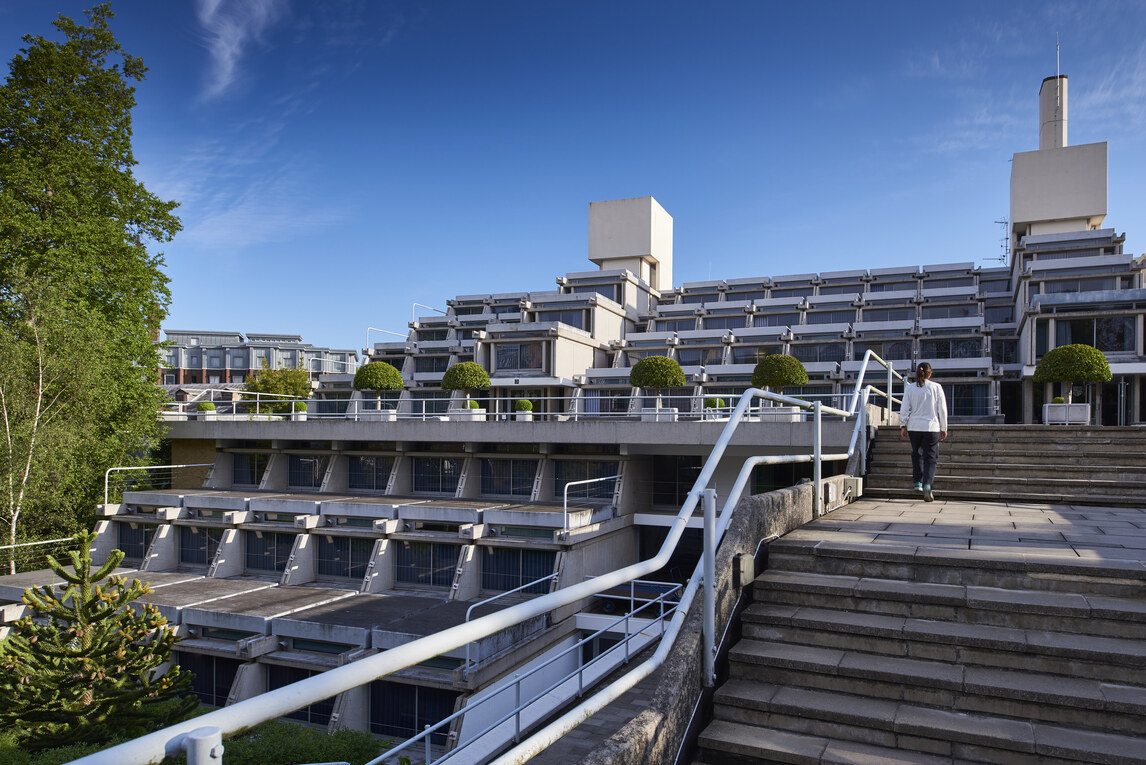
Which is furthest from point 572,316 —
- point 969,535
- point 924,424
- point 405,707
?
point 969,535

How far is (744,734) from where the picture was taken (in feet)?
11.8

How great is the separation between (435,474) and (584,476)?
21.0ft

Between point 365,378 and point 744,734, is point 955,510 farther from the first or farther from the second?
point 365,378

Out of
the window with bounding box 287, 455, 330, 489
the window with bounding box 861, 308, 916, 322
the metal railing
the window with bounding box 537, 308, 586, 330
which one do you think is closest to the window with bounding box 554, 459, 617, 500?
the window with bounding box 287, 455, 330, 489

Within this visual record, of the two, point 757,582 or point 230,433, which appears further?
point 230,433

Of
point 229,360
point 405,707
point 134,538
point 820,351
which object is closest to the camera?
point 405,707

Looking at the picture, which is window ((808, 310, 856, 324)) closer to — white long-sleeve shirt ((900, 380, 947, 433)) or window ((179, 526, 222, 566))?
window ((179, 526, 222, 566))

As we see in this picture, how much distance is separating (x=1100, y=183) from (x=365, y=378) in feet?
165

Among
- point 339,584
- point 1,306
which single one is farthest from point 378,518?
point 1,306

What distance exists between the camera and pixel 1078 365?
2347 centimetres

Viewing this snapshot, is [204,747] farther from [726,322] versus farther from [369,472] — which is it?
[726,322]

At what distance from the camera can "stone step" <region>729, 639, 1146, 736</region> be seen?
11.0 feet

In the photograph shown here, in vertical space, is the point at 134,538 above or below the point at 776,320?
below

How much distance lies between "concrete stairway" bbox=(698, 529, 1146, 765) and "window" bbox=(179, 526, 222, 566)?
1005 inches
